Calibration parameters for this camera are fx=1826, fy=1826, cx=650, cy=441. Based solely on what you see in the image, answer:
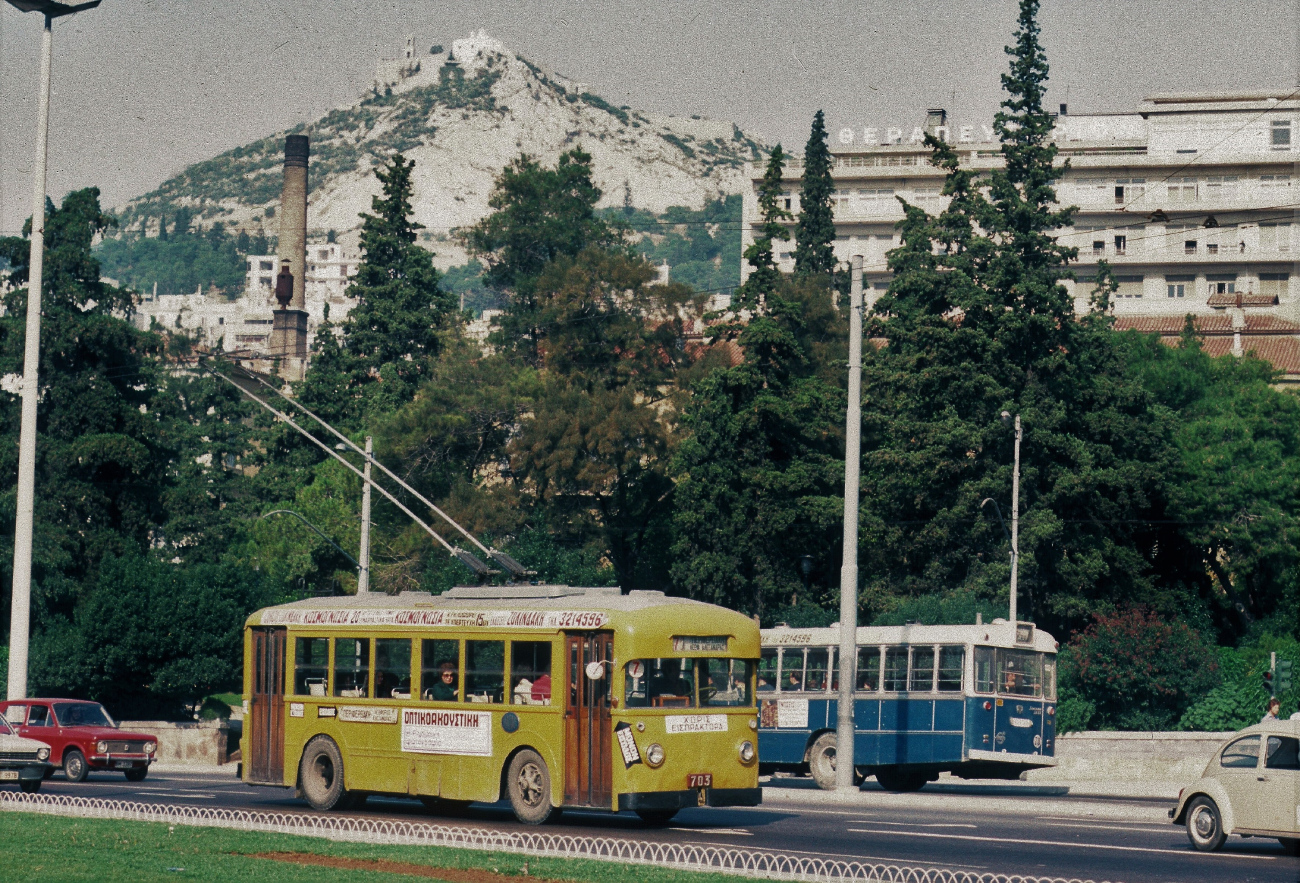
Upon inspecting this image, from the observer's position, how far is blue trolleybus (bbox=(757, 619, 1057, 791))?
103 feet

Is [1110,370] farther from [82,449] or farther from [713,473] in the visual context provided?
[82,449]

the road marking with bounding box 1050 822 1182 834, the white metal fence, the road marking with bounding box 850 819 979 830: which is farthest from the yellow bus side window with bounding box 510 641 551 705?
the road marking with bounding box 1050 822 1182 834

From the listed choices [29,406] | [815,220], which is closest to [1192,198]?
[815,220]

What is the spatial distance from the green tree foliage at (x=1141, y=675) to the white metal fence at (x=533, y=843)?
1115 inches

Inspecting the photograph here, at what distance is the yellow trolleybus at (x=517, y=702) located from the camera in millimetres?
21422

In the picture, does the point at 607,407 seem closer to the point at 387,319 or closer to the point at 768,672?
the point at 387,319

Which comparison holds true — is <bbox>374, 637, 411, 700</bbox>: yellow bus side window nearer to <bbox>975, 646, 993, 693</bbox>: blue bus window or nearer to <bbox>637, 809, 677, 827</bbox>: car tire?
<bbox>637, 809, 677, 827</bbox>: car tire

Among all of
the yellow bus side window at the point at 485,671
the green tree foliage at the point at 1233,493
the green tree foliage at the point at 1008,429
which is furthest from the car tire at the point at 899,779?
the green tree foliage at the point at 1233,493

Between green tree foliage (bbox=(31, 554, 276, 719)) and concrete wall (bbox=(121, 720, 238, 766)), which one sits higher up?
green tree foliage (bbox=(31, 554, 276, 719))

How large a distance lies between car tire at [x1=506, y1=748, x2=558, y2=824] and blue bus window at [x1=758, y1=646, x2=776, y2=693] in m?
12.5

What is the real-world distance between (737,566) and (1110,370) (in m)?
14.1

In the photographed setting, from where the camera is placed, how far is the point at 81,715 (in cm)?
3178

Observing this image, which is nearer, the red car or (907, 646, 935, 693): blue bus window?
the red car

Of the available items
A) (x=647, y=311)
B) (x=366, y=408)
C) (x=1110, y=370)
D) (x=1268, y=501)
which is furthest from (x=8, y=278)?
(x=1268, y=501)
